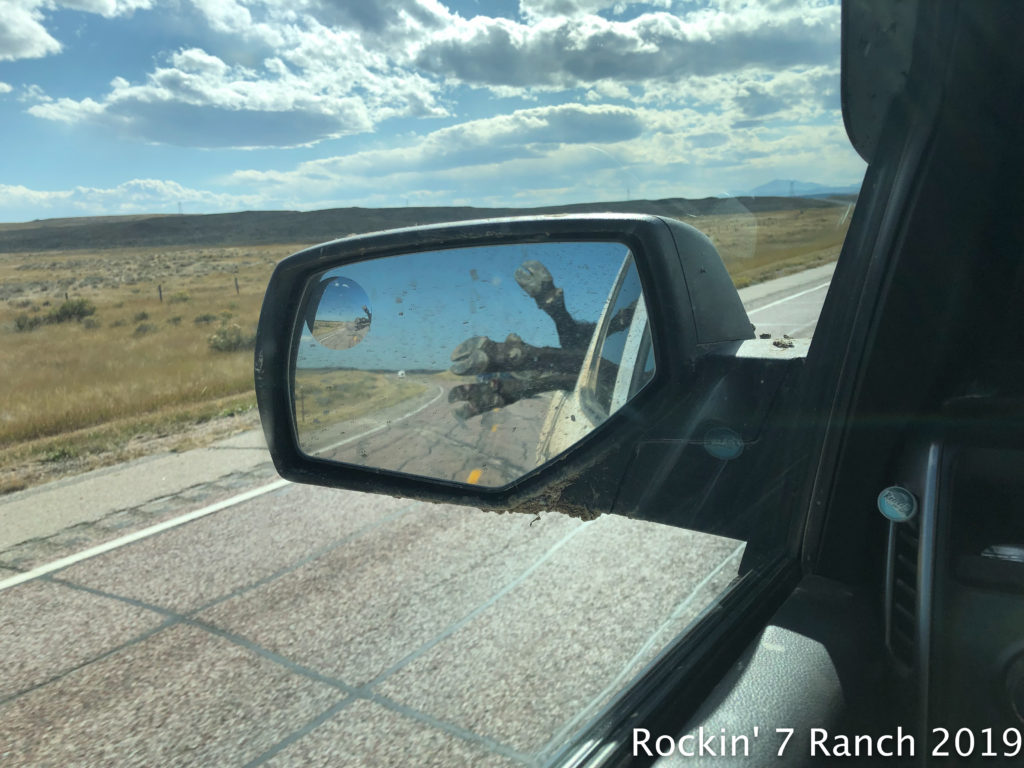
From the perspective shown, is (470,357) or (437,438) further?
(437,438)

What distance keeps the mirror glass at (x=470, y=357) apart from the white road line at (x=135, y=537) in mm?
4050

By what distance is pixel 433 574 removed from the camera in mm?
4797

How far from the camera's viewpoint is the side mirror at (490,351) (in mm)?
1821

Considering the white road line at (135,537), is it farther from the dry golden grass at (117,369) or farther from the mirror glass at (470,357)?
the mirror glass at (470,357)

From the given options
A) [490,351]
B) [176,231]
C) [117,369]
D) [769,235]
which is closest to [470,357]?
[490,351]

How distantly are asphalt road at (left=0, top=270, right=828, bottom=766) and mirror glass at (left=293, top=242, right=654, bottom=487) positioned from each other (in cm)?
27

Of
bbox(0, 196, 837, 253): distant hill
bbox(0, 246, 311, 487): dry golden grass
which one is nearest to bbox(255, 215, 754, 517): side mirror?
bbox(0, 246, 311, 487): dry golden grass

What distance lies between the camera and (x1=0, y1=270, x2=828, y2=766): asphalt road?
3.22 meters

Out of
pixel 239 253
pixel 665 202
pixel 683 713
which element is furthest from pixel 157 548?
pixel 239 253

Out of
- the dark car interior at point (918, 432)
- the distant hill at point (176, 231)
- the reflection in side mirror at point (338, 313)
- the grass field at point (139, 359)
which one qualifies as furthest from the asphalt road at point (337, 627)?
the distant hill at point (176, 231)

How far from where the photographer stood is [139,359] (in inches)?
782

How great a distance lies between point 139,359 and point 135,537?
15.1 metres

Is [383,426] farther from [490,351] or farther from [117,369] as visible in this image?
[117,369]

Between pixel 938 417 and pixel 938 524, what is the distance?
0.26m
